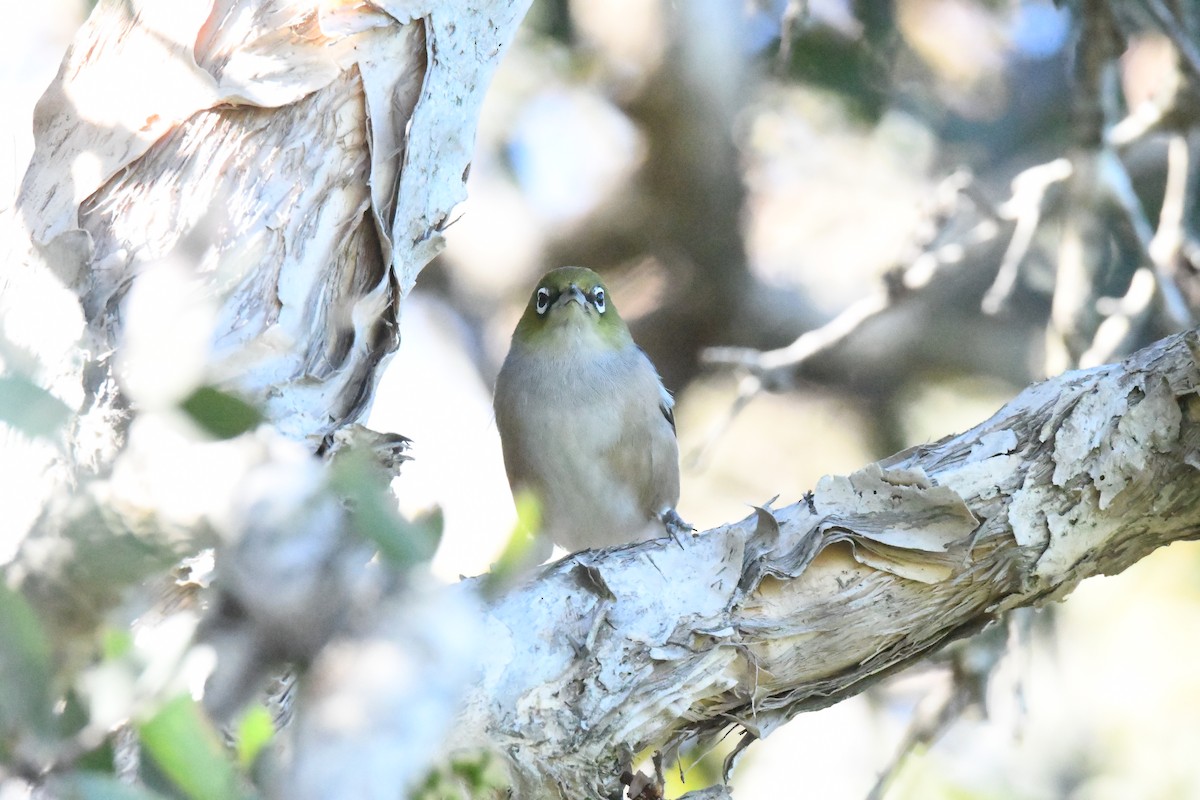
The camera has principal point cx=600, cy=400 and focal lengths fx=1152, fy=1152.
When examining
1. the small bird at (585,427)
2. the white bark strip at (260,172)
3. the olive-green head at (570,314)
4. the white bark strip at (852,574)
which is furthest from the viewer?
the olive-green head at (570,314)

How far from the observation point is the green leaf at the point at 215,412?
1.02 metres

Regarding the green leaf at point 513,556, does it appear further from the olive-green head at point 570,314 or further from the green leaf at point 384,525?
the olive-green head at point 570,314

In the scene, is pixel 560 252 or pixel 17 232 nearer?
pixel 17 232

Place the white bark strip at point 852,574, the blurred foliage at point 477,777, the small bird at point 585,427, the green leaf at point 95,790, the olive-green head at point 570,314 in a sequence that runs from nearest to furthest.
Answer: the green leaf at point 95,790, the blurred foliage at point 477,777, the white bark strip at point 852,574, the small bird at point 585,427, the olive-green head at point 570,314

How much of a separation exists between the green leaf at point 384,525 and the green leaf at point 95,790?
27 cm

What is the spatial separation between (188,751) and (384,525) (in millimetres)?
246

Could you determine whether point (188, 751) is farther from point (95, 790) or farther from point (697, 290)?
point (697, 290)

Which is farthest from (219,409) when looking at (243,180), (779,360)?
(779,360)

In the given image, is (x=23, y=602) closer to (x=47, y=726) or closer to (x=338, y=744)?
(x=47, y=726)

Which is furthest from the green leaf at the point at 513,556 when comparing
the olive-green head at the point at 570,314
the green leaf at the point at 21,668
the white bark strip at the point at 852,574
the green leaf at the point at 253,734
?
the olive-green head at the point at 570,314

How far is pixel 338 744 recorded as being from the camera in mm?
880

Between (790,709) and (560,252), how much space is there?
4581 millimetres

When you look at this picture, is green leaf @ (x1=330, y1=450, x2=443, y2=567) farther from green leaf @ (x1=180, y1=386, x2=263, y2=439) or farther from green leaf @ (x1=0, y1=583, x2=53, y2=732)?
green leaf @ (x1=0, y1=583, x2=53, y2=732)

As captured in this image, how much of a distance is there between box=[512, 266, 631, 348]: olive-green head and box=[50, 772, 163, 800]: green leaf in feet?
11.4
